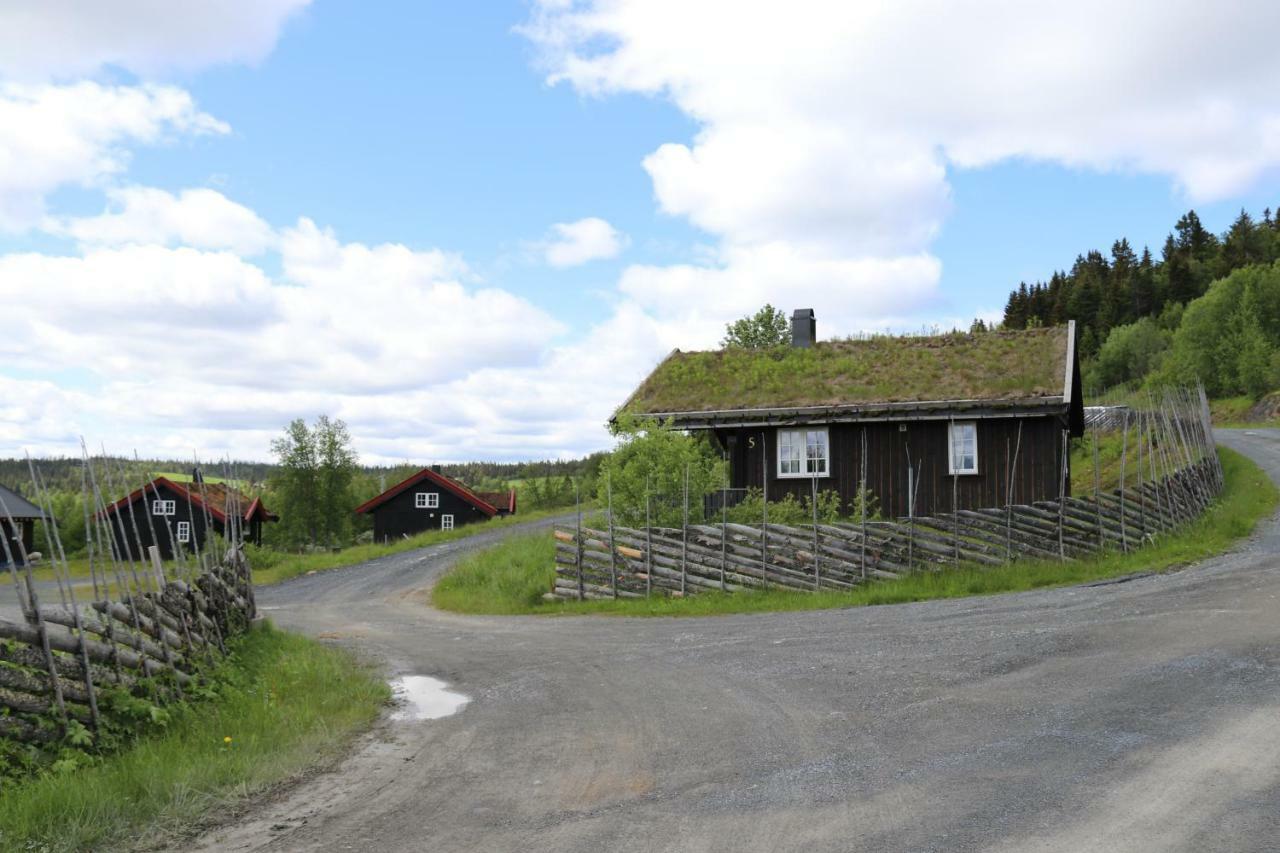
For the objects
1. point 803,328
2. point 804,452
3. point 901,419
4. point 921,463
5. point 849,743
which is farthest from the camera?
point 803,328

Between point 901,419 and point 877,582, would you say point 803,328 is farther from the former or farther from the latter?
point 877,582

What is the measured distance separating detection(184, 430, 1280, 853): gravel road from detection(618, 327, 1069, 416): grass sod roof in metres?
10.3

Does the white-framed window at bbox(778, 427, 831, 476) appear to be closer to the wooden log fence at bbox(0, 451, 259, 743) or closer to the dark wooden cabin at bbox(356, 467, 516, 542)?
the wooden log fence at bbox(0, 451, 259, 743)

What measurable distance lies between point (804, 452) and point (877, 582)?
684 cm

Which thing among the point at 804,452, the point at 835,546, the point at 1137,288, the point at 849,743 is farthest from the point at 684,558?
the point at 1137,288

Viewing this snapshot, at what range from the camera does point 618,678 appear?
35.6 ft

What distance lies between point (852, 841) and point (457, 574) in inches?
748

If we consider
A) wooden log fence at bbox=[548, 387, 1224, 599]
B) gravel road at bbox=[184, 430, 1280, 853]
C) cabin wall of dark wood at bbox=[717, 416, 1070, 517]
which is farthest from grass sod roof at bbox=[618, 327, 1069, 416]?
gravel road at bbox=[184, 430, 1280, 853]

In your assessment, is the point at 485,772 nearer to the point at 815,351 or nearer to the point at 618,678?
the point at 618,678

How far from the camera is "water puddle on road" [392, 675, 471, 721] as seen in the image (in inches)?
378

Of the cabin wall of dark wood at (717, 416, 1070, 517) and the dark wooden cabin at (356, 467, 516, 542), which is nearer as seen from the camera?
the cabin wall of dark wood at (717, 416, 1070, 517)

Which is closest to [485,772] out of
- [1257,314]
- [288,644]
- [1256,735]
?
[1256,735]

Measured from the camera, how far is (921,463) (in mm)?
23781

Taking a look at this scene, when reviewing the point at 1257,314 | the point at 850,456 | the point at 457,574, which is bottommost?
the point at 457,574
